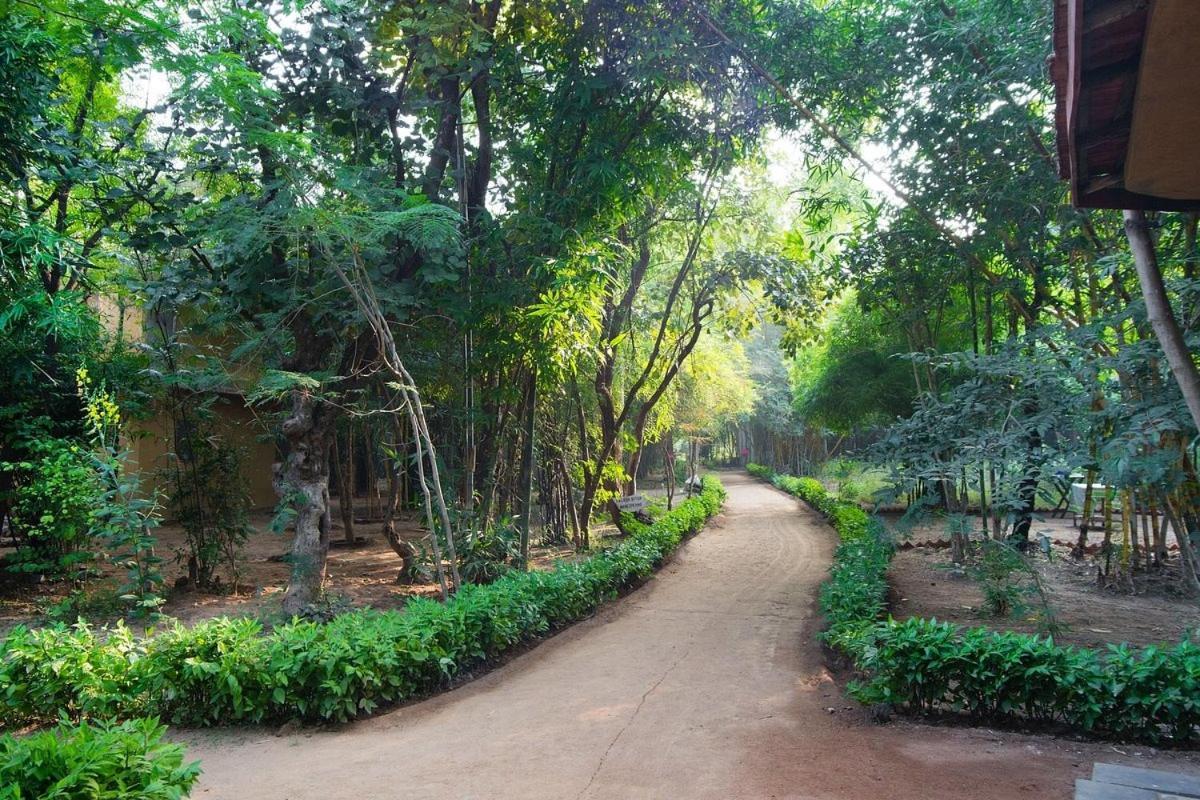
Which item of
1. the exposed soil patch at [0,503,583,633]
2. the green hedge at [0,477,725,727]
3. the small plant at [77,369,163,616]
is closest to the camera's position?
the green hedge at [0,477,725,727]

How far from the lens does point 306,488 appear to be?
7.44 m

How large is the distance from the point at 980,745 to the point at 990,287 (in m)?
5.49

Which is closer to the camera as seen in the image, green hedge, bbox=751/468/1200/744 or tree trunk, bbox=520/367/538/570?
green hedge, bbox=751/468/1200/744

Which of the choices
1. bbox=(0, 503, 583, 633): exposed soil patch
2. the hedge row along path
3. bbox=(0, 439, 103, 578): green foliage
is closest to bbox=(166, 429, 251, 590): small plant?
bbox=(0, 503, 583, 633): exposed soil patch

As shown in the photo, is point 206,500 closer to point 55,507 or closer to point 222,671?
point 55,507

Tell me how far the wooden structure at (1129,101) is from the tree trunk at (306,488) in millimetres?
6440

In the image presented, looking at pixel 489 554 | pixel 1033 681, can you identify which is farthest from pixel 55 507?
pixel 1033 681

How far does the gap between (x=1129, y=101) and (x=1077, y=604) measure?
7236mm

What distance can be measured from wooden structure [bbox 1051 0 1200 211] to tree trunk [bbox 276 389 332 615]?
6.44 meters

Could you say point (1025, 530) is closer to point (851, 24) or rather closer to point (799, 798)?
point (851, 24)

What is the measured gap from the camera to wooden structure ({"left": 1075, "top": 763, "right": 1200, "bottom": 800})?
2.56 metres

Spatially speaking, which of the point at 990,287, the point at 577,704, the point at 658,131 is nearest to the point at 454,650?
the point at 577,704

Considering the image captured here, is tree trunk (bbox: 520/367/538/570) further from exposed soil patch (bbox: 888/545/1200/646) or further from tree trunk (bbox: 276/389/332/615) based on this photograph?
exposed soil patch (bbox: 888/545/1200/646)

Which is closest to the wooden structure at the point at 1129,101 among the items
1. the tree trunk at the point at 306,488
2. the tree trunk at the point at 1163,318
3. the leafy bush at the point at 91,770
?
the tree trunk at the point at 1163,318
